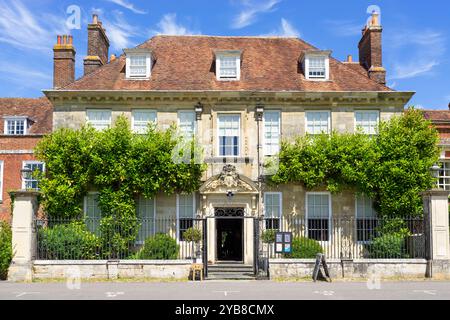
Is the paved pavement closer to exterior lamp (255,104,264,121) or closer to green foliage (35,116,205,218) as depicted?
green foliage (35,116,205,218)

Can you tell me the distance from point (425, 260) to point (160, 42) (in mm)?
16035

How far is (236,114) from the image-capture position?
80.4ft

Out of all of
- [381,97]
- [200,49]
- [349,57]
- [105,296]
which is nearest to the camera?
[105,296]

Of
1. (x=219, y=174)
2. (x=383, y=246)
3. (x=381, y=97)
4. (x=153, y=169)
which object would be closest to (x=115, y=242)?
(x=153, y=169)

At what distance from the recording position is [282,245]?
19656mm

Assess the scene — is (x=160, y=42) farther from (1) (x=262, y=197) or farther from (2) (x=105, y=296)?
(2) (x=105, y=296)

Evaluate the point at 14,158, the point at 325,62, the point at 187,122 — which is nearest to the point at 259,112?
the point at 187,122

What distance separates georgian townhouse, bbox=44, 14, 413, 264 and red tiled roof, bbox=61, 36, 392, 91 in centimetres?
8

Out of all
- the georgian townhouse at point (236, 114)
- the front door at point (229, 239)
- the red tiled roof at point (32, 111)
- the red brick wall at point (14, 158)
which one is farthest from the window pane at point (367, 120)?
the red tiled roof at point (32, 111)

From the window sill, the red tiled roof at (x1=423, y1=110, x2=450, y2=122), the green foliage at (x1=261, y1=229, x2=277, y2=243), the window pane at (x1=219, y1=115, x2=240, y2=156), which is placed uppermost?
the red tiled roof at (x1=423, y1=110, x2=450, y2=122)

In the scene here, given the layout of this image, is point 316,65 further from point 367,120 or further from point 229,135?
point 229,135

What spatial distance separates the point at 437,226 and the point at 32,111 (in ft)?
78.6

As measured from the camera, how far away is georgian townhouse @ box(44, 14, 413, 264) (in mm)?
23906

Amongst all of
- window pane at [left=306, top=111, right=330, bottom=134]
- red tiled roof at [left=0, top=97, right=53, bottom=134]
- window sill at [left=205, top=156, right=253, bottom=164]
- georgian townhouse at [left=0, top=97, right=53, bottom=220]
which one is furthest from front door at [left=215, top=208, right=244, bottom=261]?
red tiled roof at [left=0, top=97, right=53, bottom=134]
